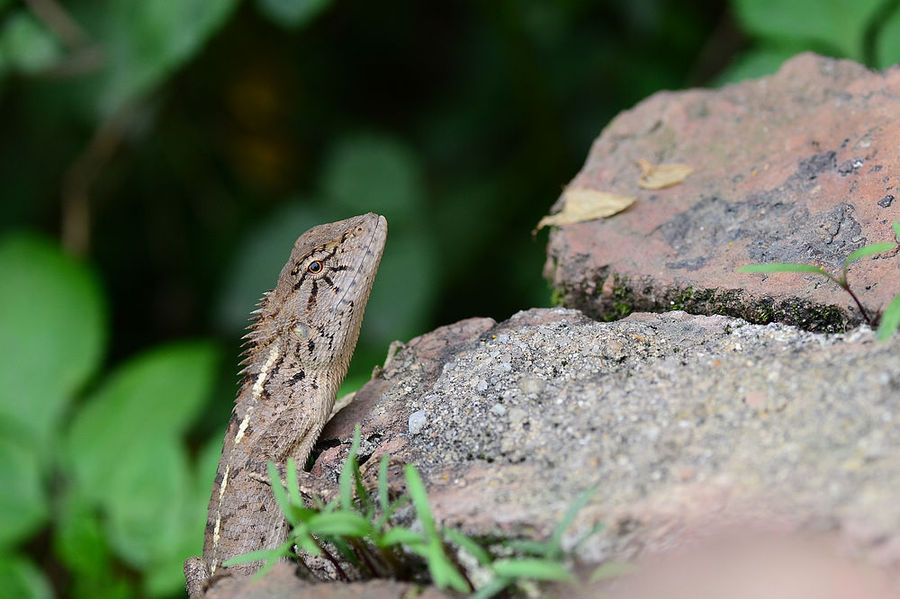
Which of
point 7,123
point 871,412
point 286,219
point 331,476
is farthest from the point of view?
point 7,123

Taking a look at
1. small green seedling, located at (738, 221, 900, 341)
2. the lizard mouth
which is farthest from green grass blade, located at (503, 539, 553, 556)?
the lizard mouth

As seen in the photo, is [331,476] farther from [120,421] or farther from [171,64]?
[171,64]

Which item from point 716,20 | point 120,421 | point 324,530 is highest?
point 716,20

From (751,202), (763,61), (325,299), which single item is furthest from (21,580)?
(763,61)

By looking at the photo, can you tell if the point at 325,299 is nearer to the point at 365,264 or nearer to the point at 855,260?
the point at 365,264

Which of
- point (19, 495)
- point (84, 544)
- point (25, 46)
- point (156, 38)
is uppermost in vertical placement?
point (25, 46)

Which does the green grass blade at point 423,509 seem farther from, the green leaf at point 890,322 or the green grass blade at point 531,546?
the green leaf at point 890,322

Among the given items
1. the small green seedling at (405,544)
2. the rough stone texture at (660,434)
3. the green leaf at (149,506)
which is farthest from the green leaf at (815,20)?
the green leaf at (149,506)

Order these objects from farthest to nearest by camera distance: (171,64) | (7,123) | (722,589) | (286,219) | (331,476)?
(7,123)
(286,219)
(171,64)
(331,476)
(722,589)

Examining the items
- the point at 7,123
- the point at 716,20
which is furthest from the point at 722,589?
the point at 7,123
